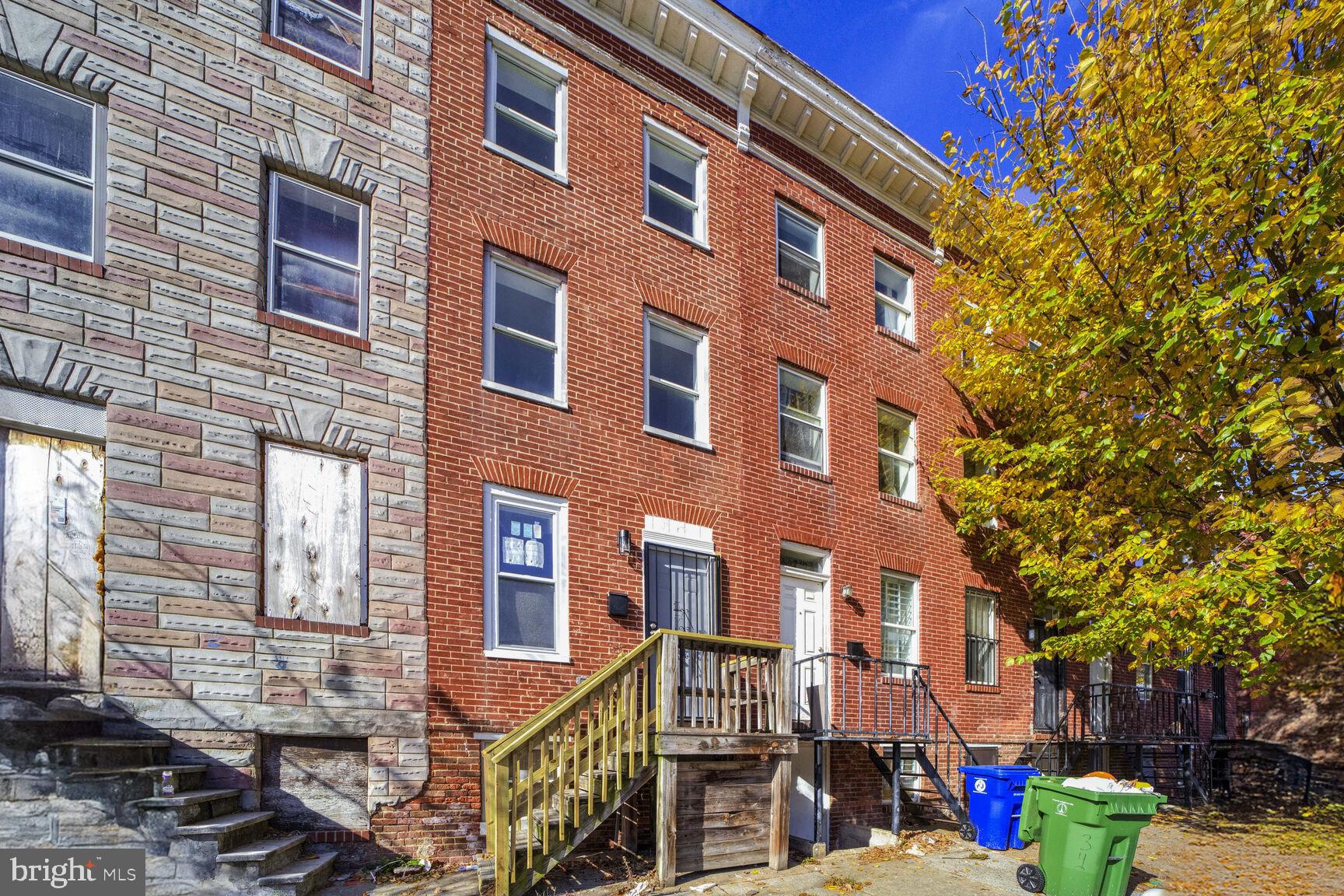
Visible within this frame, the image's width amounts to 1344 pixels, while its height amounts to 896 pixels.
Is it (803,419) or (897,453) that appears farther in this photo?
(897,453)

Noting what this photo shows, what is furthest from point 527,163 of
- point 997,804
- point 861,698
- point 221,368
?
point 997,804

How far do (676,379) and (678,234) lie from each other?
6.64 ft

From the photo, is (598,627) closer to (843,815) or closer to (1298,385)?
(843,815)

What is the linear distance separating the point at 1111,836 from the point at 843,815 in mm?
4786

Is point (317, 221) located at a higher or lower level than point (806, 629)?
higher

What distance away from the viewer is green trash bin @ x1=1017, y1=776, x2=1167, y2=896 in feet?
28.6

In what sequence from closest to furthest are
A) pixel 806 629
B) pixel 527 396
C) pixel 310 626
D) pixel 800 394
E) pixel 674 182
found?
pixel 310 626
pixel 527 396
pixel 674 182
pixel 806 629
pixel 800 394

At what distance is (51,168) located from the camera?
308 inches

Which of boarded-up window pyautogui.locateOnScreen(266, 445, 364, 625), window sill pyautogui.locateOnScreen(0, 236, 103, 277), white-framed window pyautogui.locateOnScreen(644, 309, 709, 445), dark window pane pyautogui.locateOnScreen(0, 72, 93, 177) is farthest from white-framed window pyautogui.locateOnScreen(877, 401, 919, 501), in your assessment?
dark window pane pyautogui.locateOnScreen(0, 72, 93, 177)

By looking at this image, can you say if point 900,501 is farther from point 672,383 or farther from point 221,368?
point 221,368

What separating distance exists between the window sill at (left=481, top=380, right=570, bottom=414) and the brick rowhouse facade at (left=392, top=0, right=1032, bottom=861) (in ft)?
0.18

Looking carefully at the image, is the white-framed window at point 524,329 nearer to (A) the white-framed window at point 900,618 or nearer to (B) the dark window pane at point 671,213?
(B) the dark window pane at point 671,213

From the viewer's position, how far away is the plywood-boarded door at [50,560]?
7.26 meters

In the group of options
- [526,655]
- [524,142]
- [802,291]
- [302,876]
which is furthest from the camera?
[802,291]
